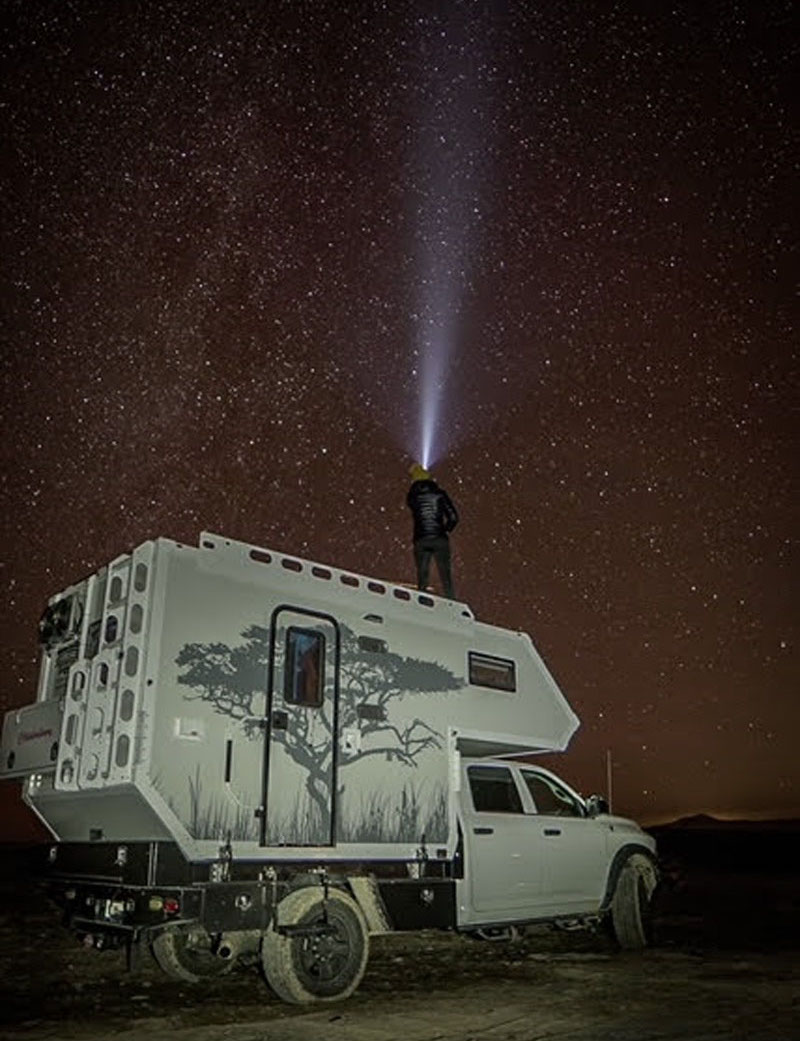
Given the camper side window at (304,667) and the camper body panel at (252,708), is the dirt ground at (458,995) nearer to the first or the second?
the camper body panel at (252,708)

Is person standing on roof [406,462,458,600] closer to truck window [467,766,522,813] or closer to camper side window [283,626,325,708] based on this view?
truck window [467,766,522,813]

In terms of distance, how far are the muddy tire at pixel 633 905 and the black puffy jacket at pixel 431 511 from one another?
15.2 ft

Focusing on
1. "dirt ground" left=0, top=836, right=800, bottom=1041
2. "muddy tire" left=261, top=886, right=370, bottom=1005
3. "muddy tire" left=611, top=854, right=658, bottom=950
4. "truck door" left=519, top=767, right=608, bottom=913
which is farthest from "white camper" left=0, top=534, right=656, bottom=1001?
"muddy tire" left=611, top=854, right=658, bottom=950

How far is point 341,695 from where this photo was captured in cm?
818

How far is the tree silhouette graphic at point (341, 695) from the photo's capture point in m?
7.41

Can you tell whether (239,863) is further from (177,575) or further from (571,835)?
(571,835)

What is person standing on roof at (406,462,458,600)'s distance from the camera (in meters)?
12.3

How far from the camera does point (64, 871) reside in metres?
8.11

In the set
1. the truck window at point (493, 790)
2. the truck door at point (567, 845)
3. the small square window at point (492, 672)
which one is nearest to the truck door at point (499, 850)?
the truck window at point (493, 790)

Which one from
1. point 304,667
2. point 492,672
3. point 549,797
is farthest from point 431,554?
point 304,667

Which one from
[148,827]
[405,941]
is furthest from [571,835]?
[148,827]

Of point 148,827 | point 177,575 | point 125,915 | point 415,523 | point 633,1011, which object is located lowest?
point 633,1011

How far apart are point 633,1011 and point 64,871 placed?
4.78 meters

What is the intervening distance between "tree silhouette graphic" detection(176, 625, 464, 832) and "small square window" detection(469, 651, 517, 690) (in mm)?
318
